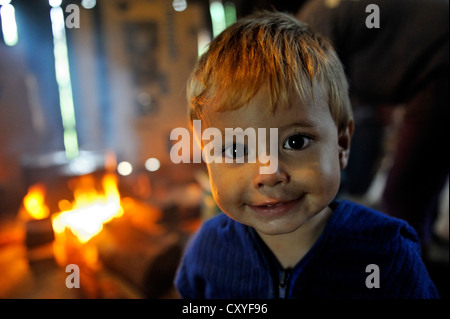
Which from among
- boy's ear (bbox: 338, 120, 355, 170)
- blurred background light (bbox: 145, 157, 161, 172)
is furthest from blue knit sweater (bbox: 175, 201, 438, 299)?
blurred background light (bbox: 145, 157, 161, 172)

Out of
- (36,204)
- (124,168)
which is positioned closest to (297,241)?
(36,204)

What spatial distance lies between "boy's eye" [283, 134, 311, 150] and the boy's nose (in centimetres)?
5

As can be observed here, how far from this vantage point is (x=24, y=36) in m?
3.09

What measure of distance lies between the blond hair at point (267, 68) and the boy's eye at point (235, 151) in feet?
0.24

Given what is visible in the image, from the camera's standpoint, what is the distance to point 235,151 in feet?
2.13

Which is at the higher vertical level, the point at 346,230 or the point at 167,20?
the point at 167,20

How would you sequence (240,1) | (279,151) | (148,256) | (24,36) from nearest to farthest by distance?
(279,151) → (148,256) → (240,1) → (24,36)

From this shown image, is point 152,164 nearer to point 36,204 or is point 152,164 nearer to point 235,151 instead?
point 36,204

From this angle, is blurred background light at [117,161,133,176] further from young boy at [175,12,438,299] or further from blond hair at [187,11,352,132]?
blond hair at [187,11,352,132]

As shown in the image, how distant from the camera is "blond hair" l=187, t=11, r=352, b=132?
61 cm
